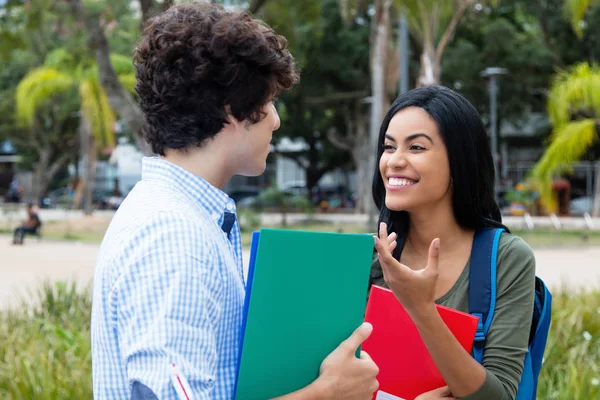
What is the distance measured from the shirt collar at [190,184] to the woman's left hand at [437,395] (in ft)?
2.53

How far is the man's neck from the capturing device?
5.46 ft

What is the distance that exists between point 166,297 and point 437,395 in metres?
0.94

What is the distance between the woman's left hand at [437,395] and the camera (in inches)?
81.0

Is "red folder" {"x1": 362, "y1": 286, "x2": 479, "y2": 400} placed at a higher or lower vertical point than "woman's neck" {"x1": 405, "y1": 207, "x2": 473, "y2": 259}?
lower

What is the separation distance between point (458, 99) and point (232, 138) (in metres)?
0.96

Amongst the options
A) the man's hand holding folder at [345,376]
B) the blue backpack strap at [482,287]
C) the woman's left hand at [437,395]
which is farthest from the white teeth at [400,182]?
the man's hand holding folder at [345,376]

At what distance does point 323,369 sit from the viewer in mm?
1646

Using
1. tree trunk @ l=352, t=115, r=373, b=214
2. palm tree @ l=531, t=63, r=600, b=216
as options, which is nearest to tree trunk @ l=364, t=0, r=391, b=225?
palm tree @ l=531, t=63, r=600, b=216

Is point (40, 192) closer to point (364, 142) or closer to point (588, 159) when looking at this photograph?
point (364, 142)

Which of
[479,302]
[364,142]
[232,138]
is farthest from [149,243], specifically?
[364,142]

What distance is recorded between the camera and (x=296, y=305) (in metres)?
1.64

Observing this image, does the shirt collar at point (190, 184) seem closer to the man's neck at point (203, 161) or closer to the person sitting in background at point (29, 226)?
the man's neck at point (203, 161)

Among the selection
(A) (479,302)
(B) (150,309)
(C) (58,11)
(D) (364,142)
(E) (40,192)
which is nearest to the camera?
(B) (150,309)

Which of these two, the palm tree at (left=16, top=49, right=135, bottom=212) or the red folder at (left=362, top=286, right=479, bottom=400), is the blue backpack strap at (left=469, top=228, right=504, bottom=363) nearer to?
the red folder at (left=362, top=286, right=479, bottom=400)
